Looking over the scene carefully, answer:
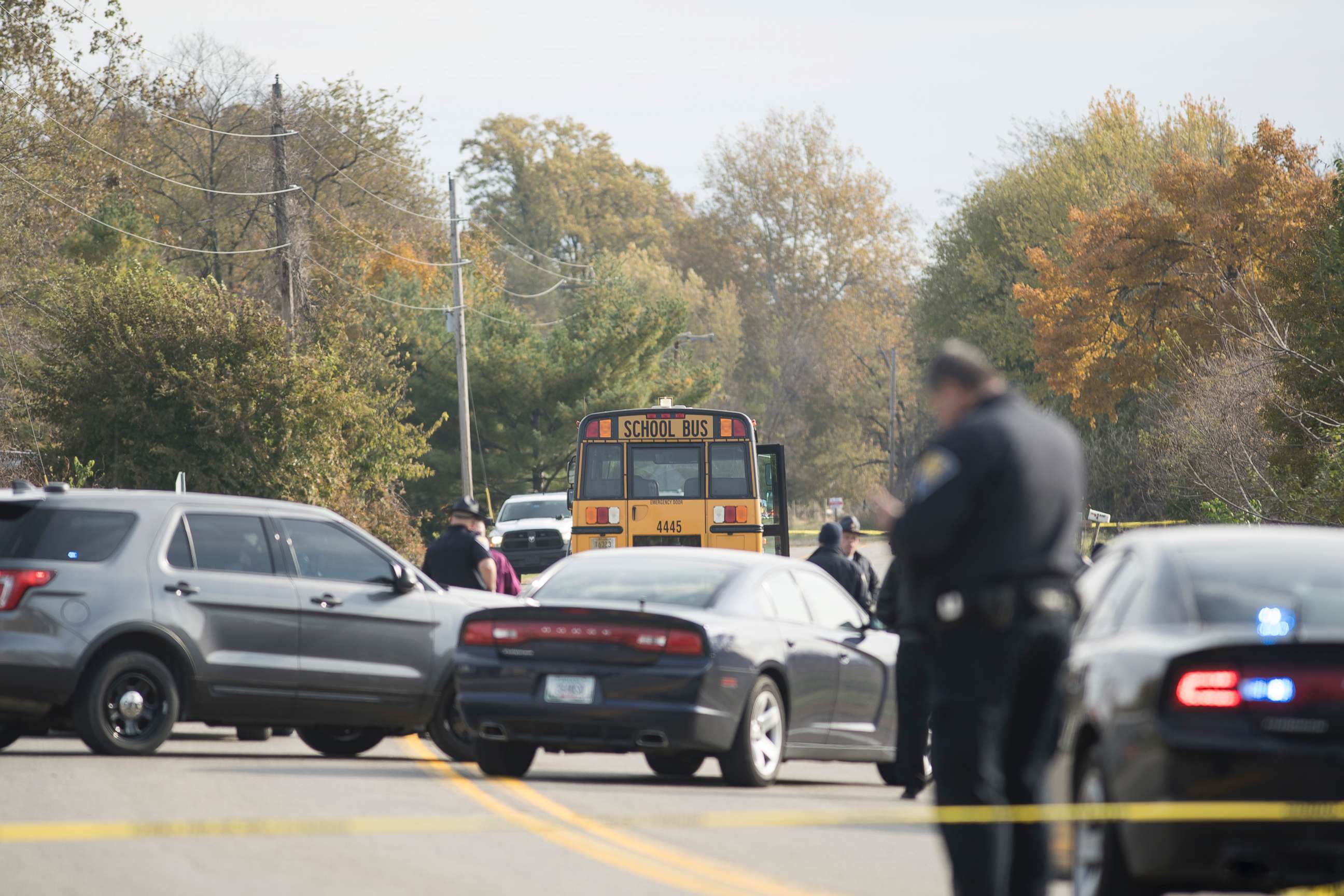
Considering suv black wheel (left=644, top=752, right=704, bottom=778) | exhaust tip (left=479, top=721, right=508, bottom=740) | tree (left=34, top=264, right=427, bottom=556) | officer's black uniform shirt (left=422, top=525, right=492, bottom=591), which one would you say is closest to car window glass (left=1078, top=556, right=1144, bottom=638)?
exhaust tip (left=479, top=721, right=508, bottom=740)

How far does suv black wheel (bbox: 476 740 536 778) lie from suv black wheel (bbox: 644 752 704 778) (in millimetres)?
835

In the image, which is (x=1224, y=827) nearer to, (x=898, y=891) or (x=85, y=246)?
(x=898, y=891)

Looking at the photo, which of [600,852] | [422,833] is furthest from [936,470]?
[422,833]

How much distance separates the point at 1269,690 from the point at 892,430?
74987mm

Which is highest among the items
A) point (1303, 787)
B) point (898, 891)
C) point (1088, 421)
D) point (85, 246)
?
point (85, 246)

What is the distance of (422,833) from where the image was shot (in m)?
8.76

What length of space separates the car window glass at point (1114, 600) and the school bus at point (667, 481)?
17.6m

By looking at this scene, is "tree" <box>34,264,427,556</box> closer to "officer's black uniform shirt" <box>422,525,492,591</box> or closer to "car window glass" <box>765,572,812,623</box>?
"officer's black uniform shirt" <box>422,525,492,591</box>

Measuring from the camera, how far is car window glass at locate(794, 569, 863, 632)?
Result: 12.1 m

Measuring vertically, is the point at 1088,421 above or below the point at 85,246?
below

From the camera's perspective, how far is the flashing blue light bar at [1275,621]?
6.96 metres

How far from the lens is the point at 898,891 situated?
24.3 feet

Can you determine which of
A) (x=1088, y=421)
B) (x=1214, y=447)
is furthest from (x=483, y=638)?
(x=1088, y=421)

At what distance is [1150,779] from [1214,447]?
1241 inches
